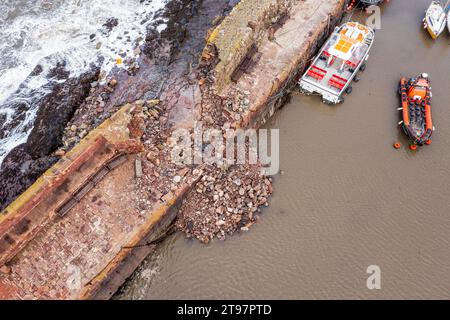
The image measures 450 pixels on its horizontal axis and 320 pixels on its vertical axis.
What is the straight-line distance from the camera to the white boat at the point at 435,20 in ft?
58.2

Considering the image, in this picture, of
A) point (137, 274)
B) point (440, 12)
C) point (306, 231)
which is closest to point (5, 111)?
point (137, 274)

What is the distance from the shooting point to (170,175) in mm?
12555

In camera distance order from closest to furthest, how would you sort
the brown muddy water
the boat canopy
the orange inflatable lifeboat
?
the brown muddy water
the orange inflatable lifeboat
the boat canopy

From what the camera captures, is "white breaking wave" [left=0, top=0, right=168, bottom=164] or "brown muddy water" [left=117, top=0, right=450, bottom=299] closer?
"brown muddy water" [left=117, top=0, right=450, bottom=299]

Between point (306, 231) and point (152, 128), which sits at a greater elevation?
point (152, 128)

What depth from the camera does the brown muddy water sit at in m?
12.0

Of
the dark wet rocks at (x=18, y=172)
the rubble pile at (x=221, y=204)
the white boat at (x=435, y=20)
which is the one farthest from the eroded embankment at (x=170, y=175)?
the white boat at (x=435, y=20)

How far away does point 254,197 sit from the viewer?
1302cm

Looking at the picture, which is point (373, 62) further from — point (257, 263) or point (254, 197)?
point (257, 263)

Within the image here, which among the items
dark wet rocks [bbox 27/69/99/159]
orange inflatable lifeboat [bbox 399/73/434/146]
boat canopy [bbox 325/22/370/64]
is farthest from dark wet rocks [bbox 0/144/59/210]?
orange inflatable lifeboat [bbox 399/73/434/146]

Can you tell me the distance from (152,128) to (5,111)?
713cm

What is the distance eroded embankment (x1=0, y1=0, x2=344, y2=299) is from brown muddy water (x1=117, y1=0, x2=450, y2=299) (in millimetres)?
772

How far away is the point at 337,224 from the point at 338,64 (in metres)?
7.33

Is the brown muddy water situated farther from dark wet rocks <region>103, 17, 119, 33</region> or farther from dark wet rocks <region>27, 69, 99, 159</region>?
dark wet rocks <region>103, 17, 119, 33</region>
